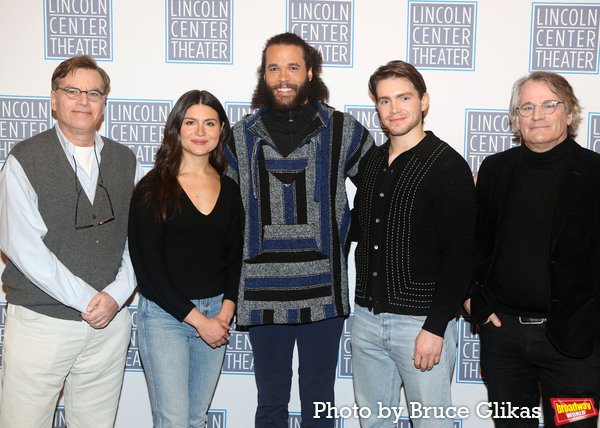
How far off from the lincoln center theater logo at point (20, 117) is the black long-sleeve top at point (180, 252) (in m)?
1.15

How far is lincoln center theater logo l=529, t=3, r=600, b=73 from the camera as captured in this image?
2844 millimetres

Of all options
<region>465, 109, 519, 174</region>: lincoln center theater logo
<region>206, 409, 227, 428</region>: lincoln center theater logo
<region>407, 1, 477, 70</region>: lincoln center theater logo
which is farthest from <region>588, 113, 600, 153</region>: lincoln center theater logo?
<region>206, 409, 227, 428</region>: lincoln center theater logo

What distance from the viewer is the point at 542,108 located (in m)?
2.10

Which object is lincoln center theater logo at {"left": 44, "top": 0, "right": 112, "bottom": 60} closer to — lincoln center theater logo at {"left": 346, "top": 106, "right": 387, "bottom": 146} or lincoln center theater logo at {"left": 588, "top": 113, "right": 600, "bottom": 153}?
lincoln center theater logo at {"left": 346, "top": 106, "right": 387, "bottom": 146}

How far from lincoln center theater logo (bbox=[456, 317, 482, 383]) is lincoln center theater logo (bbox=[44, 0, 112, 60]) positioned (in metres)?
2.51

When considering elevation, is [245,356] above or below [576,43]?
below

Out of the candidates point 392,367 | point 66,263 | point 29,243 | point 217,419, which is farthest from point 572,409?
point 29,243

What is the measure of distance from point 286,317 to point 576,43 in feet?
7.05

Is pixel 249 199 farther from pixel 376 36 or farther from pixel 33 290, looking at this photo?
pixel 376 36

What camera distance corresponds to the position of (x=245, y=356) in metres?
3.04

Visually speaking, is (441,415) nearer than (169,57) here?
Yes

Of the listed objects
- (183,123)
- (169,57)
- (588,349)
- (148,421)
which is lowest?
(148,421)

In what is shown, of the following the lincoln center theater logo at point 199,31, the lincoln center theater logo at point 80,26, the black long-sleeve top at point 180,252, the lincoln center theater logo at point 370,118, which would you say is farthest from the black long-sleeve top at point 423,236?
the lincoln center theater logo at point 80,26

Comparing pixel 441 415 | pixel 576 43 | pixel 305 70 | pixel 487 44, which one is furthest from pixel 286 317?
pixel 576 43
